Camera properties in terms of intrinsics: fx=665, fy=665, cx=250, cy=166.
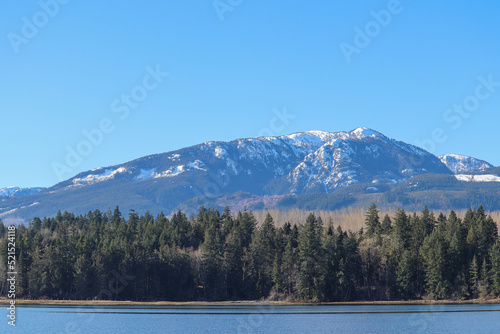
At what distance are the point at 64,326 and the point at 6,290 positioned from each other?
224 feet

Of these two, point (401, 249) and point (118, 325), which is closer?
point (118, 325)

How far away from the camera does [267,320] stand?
105750 mm

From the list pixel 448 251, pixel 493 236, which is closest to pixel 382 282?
pixel 448 251

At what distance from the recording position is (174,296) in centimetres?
15650

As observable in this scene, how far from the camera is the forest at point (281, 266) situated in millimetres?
145375

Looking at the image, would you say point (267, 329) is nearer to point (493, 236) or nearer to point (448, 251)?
point (448, 251)

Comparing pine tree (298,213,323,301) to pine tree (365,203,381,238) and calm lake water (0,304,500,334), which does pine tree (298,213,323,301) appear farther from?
pine tree (365,203,381,238)

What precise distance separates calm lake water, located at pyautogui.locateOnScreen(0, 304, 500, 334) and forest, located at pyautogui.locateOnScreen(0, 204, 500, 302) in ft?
43.2

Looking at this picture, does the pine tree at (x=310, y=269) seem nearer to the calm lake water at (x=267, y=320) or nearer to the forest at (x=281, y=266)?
the forest at (x=281, y=266)

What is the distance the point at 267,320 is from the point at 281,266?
152ft

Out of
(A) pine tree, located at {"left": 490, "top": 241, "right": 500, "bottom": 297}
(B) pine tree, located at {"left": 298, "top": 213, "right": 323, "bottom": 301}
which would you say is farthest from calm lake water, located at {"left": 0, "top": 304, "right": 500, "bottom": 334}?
(B) pine tree, located at {"left": 298, "top": 213, "right": 323, "bottom": 301}

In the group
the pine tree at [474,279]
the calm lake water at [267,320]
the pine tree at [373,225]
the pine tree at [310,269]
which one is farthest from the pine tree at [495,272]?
the pine tree at [373,225]

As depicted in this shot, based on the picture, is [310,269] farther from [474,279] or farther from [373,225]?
[373,225]

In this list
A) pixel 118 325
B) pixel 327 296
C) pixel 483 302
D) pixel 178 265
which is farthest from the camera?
pixel 178 265
